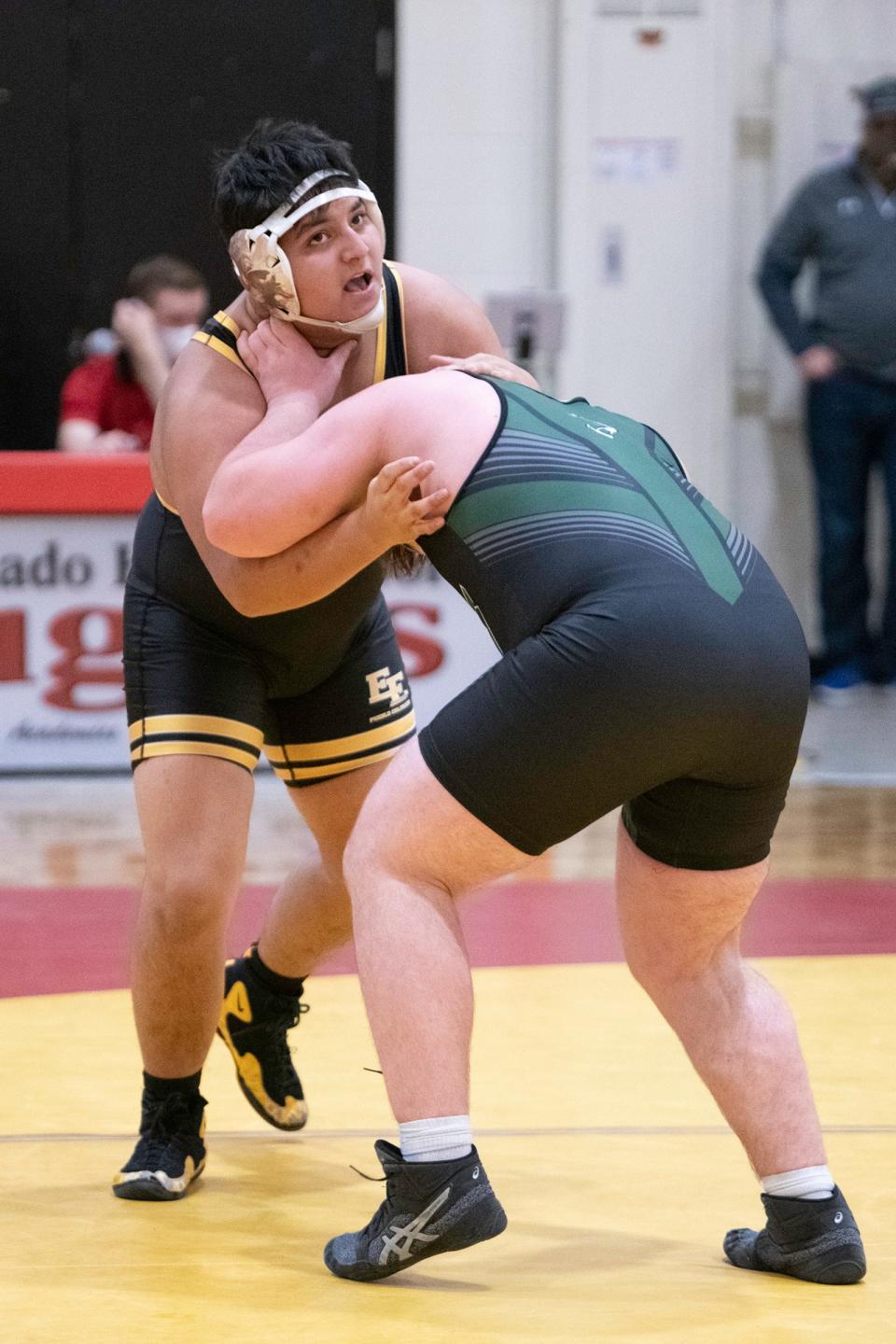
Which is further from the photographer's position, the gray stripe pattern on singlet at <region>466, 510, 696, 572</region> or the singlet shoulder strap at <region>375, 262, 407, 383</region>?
the singlet shoulder strap at <region>375, 262, 407, 383</region>

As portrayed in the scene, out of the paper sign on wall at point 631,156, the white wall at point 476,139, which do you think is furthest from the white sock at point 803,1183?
the paper sign on wall at point 631,156

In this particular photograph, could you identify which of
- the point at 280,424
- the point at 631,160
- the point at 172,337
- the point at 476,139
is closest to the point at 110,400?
the point at 172,337

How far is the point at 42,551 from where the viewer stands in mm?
6121

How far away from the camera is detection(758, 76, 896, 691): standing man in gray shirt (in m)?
7.82

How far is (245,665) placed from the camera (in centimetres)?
286

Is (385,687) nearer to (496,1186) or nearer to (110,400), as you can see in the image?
(496,1186)

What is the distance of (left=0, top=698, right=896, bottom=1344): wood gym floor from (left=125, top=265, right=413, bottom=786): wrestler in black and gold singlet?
0.58 meters

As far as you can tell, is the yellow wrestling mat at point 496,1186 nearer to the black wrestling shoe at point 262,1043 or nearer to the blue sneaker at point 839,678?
the black wrestling shoe at point 262,1043

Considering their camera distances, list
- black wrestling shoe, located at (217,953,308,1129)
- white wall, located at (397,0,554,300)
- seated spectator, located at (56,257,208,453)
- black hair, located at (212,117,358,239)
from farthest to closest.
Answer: white wall, located at (397,0,554,300)
seated spectator, located at (56,257,208,453)
black wrestling shoe, located at (217,953,308,1129)
black hair, located at (212,117,358,239)

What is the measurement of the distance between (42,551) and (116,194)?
2905 millimetres

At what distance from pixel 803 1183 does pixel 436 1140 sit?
44 cm

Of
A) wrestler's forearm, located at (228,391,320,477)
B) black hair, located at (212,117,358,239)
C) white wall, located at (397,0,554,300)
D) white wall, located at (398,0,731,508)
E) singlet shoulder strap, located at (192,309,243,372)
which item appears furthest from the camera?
white wall, located at (397,0,554,300)

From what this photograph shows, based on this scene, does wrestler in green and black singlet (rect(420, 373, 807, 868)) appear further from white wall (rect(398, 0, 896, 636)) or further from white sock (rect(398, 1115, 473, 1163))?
white wall (rect(398, 0, 896, 636))

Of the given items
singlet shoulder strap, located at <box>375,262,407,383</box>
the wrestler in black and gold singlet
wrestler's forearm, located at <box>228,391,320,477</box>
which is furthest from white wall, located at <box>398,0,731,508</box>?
wrestler's forearm, located at <box>228,391,320,477</box>
